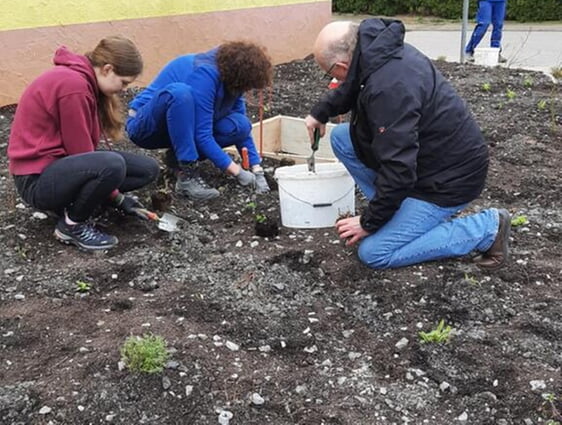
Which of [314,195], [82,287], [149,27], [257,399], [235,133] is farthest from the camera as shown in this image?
[149,27]

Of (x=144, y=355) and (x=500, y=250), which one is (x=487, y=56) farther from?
(x=144, y=355)

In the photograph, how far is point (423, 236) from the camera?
3326mm

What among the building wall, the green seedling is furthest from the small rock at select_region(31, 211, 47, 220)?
the green seedling

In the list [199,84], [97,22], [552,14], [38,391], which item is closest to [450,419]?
[38,391]

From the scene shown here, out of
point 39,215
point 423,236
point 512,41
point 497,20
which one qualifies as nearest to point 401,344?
point 423,236

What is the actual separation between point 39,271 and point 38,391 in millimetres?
1025

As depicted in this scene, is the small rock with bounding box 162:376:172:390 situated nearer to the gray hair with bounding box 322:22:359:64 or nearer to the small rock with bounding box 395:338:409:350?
the small rock with bounding box 395:338:409:350

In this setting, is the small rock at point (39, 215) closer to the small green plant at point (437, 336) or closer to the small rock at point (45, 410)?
the small rock at point (45, 410)

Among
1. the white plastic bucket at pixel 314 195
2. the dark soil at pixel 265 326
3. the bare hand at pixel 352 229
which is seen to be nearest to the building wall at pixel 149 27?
the dark soil at pixel 265 326

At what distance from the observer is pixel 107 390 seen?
7.90 feet

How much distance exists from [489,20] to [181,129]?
7.34 metres

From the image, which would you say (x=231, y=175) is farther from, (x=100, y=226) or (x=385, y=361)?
(x=385, y=361)

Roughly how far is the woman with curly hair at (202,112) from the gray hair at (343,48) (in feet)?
3.23

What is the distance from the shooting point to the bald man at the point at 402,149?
2889 millimetres
